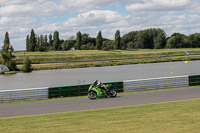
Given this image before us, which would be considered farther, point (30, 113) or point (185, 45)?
point (185, 45)

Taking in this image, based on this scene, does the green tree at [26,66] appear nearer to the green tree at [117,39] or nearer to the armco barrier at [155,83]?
the armco barrier at [155,83]

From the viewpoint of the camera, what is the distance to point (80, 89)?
2328 cm

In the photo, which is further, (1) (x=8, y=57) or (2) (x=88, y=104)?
(1) (x=8, y=57)

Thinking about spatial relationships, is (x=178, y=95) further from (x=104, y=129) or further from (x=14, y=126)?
(x=14, y=126)

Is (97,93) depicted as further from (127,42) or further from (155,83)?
(127,42)

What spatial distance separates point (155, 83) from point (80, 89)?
6468 millimetres

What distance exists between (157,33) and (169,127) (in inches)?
5397

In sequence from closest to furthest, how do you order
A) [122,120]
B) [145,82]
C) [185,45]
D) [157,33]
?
[122,120], [145,82], [185,45], [157,33]

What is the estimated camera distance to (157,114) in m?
13.4

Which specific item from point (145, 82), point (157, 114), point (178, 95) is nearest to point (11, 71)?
point (145, 82)

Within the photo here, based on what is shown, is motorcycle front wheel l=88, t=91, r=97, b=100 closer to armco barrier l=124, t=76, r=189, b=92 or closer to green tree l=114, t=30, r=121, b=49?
armco barrier l=124, t=76, r=189, b=92

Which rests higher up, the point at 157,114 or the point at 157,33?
the point at 157,33

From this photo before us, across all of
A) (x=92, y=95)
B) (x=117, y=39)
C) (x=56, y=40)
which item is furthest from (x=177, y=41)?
(x=92, y=95)

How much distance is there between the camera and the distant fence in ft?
73.7
